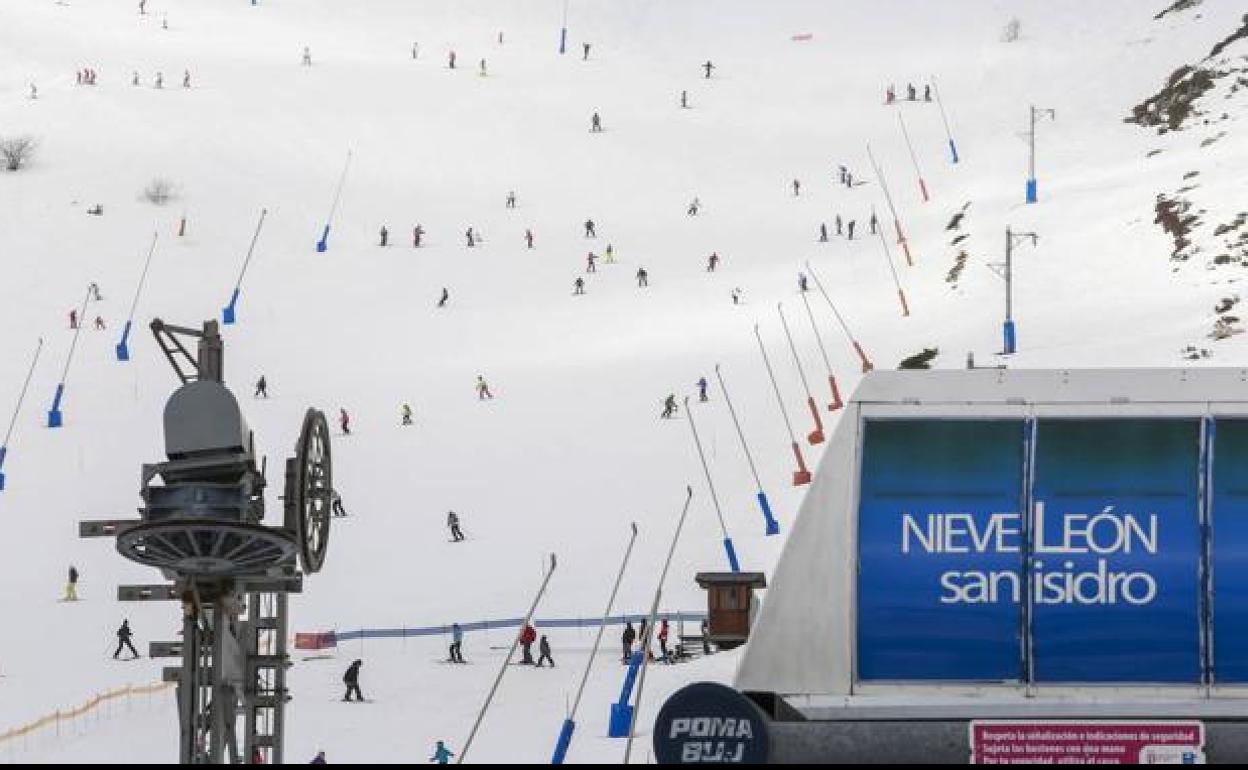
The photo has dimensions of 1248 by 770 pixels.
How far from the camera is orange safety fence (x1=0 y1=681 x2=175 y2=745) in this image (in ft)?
115

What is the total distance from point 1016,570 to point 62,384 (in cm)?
4671

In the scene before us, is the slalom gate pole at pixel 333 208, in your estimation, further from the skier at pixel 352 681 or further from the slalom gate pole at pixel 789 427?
the skier at pixel 352 681

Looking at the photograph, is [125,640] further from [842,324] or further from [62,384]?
[842,324]

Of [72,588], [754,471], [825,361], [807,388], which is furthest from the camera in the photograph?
[825,361]

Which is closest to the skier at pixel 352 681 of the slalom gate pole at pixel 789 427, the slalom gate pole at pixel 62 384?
the slalom gate pole at pixel 789 427

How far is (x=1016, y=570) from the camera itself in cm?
1390

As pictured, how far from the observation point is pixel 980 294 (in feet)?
204

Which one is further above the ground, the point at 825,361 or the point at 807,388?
the point at 825,361

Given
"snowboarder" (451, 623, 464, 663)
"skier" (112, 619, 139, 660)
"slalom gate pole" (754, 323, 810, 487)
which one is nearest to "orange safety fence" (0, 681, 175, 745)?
"skier" (112, 619, 139, 660)

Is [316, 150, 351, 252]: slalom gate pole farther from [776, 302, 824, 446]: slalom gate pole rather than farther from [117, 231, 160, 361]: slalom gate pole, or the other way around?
[776, 302, 824, 446]: slalom gate pole

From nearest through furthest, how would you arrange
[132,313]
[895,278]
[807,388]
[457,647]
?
1. [457,647]
2. [807,388]
3. [132,313]
4. [895,278]

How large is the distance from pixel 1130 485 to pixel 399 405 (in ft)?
148

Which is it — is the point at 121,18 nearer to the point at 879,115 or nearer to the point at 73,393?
the point at 879,115

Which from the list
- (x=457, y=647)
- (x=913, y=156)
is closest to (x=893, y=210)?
(x=913, y=156)
